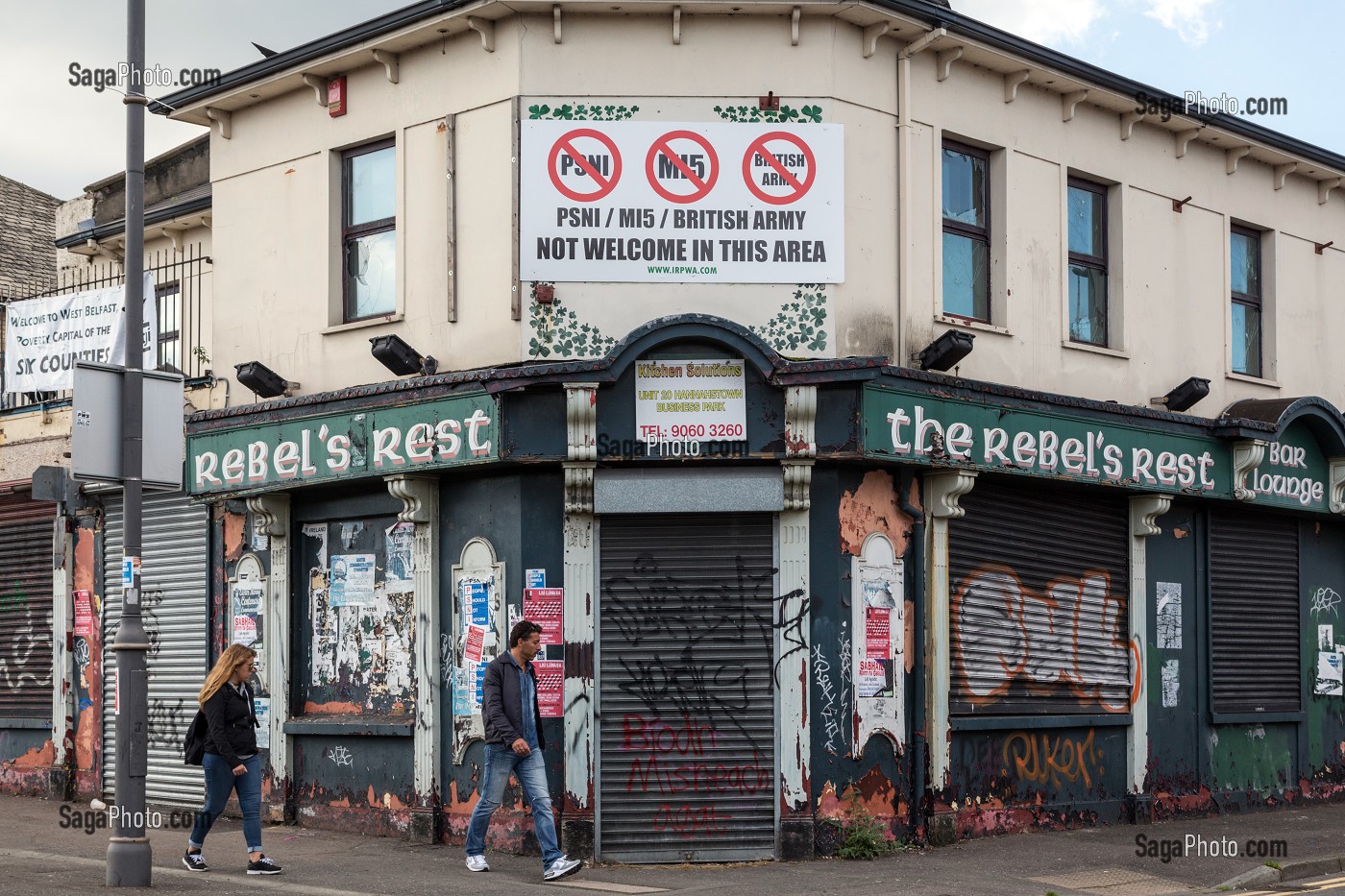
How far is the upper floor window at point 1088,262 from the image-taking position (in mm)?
16266

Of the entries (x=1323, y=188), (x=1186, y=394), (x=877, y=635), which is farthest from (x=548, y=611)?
(x=1323, y=188)

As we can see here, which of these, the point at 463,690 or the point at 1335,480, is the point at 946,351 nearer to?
the point at 463,690

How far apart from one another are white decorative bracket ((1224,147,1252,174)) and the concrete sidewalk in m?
7.16

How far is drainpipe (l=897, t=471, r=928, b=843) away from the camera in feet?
45.6

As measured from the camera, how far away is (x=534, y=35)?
45.9ft

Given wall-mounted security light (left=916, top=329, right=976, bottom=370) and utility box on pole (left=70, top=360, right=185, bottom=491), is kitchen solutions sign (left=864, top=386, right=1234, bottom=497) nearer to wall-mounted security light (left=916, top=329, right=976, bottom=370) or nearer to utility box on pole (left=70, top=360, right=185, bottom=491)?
wall-mounted security light (left=916, top=329, right=976, bottom=370)

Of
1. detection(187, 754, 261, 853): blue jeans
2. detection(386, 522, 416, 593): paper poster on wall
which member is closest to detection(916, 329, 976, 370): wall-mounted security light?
detection(386, 522, 416, 593): paper poster on wall

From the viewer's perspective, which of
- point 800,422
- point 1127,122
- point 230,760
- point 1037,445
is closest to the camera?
point 230,760

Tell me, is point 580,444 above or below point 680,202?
below

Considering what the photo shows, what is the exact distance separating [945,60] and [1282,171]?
19.0ft

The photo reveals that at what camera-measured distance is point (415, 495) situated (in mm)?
14258

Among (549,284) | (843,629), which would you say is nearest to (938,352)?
(843,629)

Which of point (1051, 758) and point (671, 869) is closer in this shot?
point (671, 869)

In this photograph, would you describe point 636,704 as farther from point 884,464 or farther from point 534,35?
point 534,35
